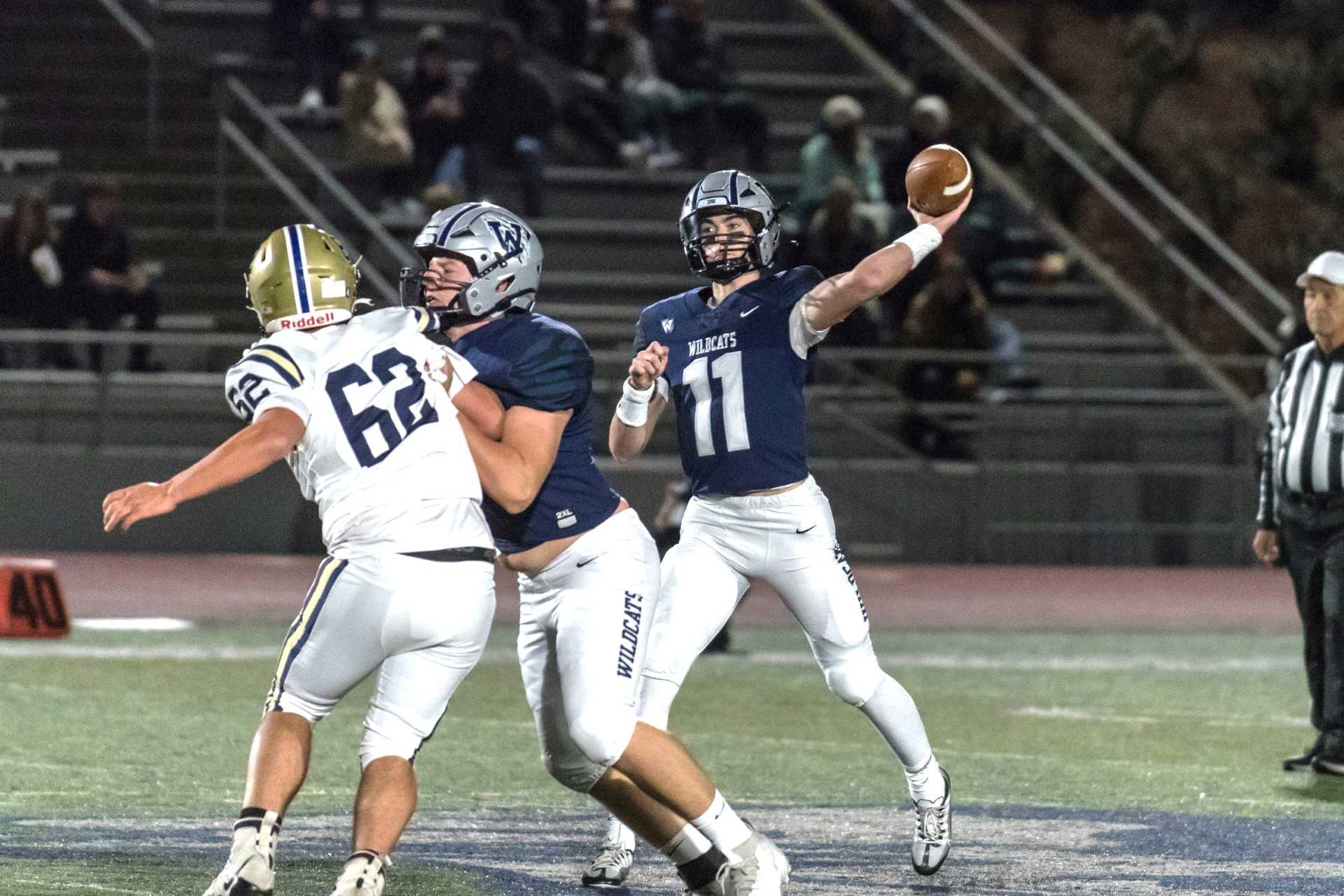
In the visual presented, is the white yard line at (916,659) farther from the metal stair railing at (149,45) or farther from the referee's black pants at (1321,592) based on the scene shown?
the metal stair railing at (149,45)

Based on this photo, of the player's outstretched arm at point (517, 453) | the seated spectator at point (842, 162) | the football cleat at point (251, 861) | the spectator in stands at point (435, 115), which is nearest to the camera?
the football cleat at point (251, 861)

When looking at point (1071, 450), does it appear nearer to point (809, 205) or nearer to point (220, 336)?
point (809, 205)

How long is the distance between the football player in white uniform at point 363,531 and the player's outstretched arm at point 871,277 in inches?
55.3

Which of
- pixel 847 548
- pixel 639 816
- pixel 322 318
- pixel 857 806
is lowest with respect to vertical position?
pixel 847 548

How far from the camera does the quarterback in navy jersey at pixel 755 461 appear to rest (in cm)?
696

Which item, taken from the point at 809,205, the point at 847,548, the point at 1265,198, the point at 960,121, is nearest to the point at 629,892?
the point at 847,548

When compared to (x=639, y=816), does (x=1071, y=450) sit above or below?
below

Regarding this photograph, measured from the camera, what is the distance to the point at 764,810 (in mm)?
7949

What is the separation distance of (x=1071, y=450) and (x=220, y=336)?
648 centimetres

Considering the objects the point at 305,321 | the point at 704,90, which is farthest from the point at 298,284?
the point at 704,90

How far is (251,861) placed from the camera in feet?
18.1

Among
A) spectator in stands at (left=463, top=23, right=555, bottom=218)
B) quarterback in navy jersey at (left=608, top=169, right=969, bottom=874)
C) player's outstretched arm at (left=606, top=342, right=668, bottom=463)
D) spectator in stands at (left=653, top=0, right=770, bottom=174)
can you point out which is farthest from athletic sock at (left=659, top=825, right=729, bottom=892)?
spectator in stands at (left=653, top=0, right=770, bottom=174)

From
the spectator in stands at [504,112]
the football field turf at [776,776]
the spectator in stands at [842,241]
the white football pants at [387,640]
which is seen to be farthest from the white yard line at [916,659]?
the spectator in stands at [504,112]

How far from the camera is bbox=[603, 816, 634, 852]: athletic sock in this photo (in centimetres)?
677
